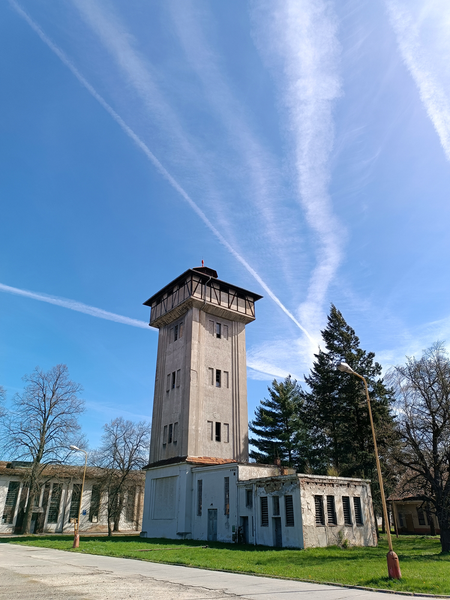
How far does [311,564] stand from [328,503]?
9.10m

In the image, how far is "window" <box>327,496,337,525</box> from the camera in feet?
81.3

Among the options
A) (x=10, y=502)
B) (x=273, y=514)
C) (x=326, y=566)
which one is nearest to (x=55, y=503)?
(x=10, y=502)

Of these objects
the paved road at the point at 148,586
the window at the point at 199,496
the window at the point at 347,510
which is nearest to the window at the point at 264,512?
the window at the point at 347,510

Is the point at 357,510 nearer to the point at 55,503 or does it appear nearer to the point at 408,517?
the point at 408,517

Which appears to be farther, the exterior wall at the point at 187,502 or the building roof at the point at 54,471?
the building roof at the point at 54,471

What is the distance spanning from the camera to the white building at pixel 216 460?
80.4 ft

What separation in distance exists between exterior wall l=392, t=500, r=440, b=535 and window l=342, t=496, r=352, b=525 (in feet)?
97.4

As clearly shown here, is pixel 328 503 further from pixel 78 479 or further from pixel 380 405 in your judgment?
pixel 78 479

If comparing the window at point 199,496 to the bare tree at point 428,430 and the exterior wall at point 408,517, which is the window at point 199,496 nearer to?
the bare tree at point 428,430

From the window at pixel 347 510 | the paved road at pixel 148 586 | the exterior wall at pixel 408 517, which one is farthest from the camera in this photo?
the exterior wall at pixel 408 517

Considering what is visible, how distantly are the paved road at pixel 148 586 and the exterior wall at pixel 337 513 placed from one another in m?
10.4

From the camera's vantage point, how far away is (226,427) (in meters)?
37.5

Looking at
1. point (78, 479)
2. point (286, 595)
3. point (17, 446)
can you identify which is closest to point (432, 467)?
point (286, 595)

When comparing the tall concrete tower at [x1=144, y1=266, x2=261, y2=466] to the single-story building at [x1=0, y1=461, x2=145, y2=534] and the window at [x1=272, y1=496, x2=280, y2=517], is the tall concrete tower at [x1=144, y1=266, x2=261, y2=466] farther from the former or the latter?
the single-story building at [x1=0, y1=461, x2=145, y2=534]
